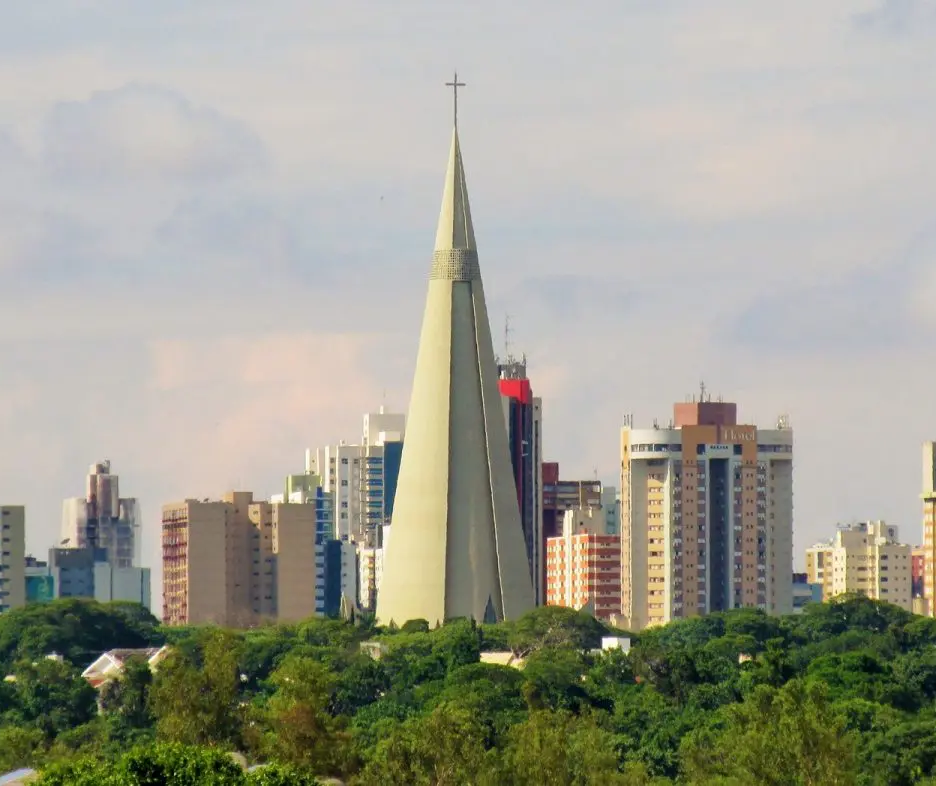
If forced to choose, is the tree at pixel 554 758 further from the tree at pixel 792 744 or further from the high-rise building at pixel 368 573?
the high-rise building at pixel 368 573

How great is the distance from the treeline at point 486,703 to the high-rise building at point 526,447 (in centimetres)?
2672

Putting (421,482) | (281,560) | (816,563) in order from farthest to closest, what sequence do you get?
(816,563) → (281,560) → (421,482)

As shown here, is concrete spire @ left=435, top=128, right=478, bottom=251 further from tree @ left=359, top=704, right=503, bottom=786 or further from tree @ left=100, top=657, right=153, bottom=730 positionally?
tree @ left=359, top=704, right=503, bottom=786

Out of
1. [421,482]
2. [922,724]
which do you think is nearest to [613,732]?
[922,724]

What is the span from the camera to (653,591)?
141 m

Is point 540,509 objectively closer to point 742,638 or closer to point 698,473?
point 698,473

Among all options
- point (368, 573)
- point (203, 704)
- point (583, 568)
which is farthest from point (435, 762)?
point (368, 573)

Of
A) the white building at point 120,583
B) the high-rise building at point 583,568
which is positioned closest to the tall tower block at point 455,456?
the high-rise building at point 583,568

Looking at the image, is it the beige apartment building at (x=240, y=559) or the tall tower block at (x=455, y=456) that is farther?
the beige apartment building at (x=240, y=559)

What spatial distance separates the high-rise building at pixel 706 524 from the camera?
458 ft

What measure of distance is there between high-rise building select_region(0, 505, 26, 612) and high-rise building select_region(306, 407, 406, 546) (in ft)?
108

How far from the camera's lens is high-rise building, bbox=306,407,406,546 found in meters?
192

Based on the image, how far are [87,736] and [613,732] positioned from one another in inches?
513

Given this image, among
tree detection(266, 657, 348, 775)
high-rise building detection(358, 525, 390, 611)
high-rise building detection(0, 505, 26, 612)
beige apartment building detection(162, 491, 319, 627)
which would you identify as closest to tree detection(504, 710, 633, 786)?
tree detection(266, 657, 348, 775)
